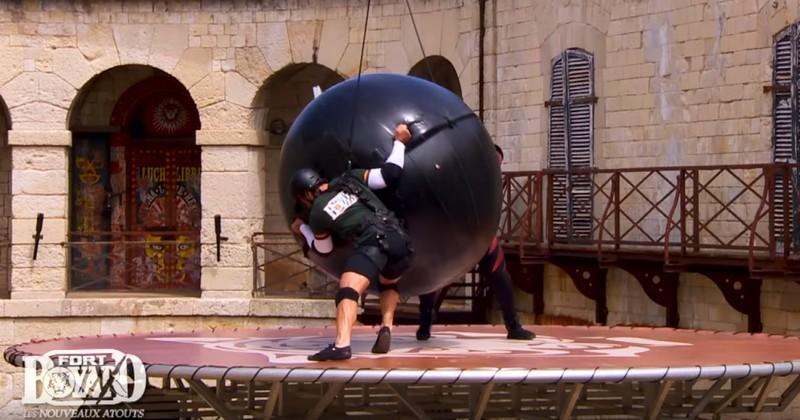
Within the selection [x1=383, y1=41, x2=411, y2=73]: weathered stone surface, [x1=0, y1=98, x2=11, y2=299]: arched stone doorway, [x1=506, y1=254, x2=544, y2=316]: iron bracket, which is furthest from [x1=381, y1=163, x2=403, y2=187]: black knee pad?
[x1=0, y1=98, x2=11, y2=299]: arched stone doorway

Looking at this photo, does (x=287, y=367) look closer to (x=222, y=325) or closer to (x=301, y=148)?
(x=301, y=148)

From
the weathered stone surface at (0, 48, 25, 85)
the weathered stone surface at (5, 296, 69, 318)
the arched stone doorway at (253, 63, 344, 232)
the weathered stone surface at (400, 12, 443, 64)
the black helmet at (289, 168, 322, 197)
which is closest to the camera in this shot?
the black helmet at (289, 168, 322, 197)

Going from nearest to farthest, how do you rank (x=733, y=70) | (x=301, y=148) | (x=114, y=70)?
(x=301, y=148) → (x=733, y=70) → (x=114, y=70)

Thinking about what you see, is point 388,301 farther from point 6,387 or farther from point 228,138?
point 6,387

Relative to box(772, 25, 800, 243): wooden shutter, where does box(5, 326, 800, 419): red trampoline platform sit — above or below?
below

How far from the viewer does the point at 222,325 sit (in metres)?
25.8

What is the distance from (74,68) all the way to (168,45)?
1379mm

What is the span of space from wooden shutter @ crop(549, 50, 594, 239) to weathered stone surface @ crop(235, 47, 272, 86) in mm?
5256

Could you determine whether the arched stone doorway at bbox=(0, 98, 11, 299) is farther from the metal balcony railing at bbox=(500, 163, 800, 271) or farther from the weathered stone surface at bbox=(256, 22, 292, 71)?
the metal balcony railing at bbox=(500, 163, 800, 271)

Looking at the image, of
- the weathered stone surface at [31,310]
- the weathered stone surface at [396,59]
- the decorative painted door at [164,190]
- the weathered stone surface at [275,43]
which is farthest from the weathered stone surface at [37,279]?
the weathered stone surface at [396,59]

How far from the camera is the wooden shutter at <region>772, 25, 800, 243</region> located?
18.5 m

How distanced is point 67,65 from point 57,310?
3.53 metres

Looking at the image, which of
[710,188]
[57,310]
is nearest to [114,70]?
[57,310]

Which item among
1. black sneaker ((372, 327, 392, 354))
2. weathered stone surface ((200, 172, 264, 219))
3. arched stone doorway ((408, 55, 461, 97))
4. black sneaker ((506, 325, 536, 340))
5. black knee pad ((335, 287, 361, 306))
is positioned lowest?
black sneaker ((506, 325, 536, 340))
